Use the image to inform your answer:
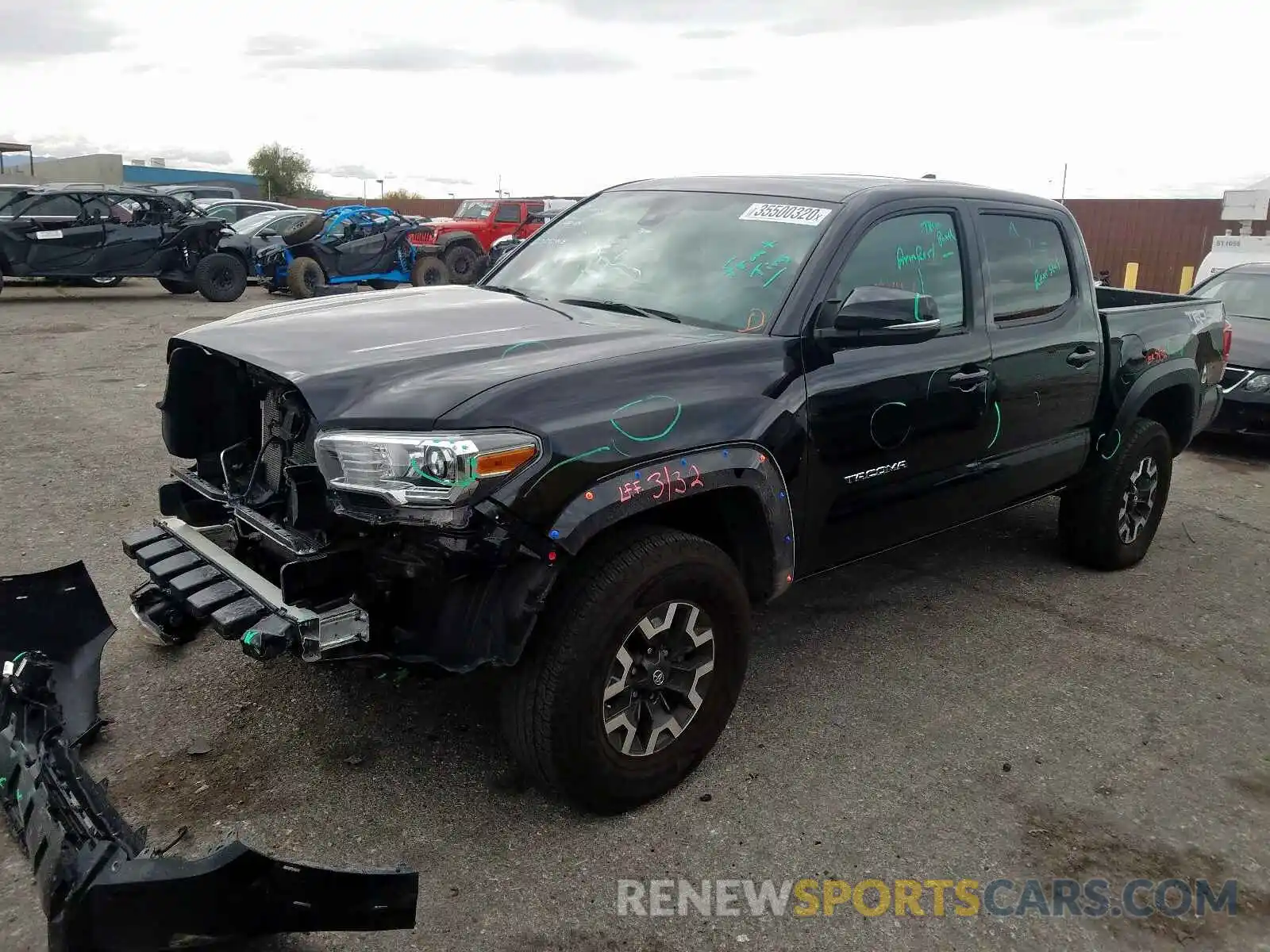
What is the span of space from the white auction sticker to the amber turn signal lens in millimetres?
1555

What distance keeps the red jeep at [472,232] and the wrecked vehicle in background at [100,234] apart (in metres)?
3.82

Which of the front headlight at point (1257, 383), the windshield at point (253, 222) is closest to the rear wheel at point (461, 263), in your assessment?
the windshield at point (253, 222)

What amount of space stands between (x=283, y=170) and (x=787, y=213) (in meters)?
73.8

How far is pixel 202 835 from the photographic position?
112 inches

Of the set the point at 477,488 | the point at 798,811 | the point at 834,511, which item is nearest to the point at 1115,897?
the point at 798,811

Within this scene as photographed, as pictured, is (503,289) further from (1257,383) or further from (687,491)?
(1257,383)

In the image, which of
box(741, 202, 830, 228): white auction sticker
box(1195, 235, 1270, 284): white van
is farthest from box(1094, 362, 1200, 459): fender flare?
box(1195, 235, 1270, 284): white van

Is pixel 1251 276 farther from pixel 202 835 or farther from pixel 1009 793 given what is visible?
pixel 202 835

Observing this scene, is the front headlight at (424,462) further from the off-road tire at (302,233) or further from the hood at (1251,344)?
the off-road tire at (302,233)

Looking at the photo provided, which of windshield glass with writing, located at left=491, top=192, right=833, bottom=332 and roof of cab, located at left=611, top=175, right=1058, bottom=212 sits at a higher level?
roof of cab, located at left=611, top=175, right=1058, bottom=212

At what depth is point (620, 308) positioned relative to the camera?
11.9 ft

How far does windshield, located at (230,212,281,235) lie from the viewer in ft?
56.3

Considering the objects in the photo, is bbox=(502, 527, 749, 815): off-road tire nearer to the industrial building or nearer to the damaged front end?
the damaged front end

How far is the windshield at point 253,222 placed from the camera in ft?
56.3
